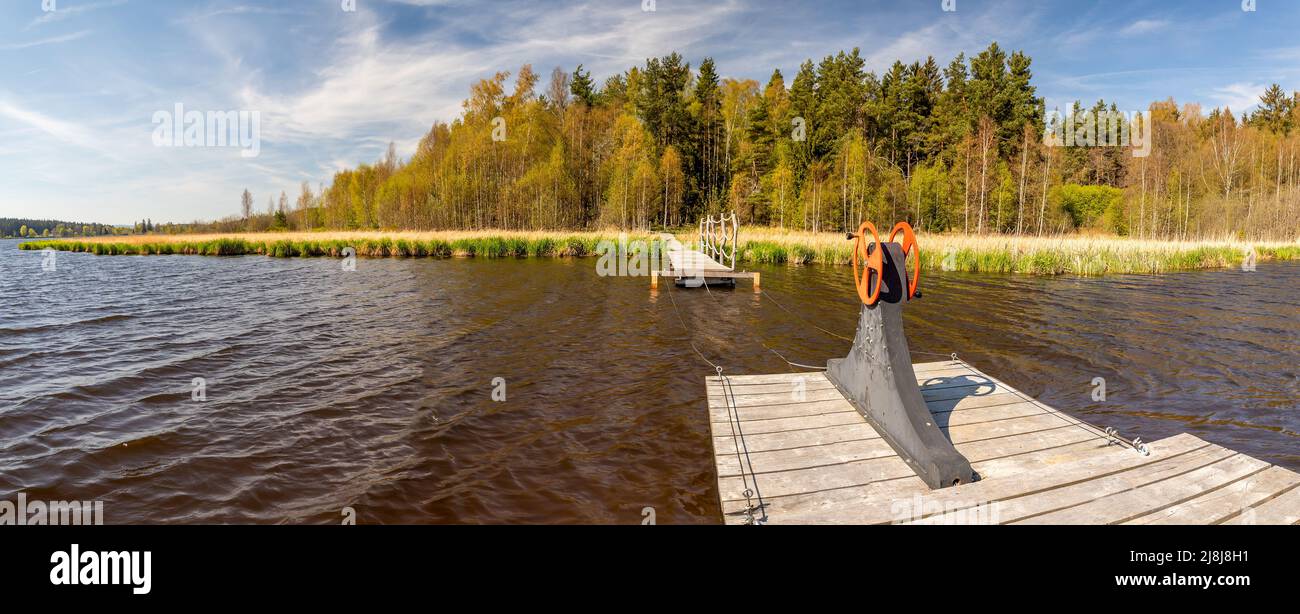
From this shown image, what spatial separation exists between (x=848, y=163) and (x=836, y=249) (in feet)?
82.3

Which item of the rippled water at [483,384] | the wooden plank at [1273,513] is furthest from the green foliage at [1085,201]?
the wooden plank at [1273,513]

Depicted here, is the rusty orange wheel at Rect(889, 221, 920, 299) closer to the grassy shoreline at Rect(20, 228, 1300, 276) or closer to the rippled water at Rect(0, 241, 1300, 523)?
the rippled water at Rect(0, 241, 1300, 523)

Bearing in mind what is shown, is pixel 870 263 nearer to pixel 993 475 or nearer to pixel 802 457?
pixel 802 457

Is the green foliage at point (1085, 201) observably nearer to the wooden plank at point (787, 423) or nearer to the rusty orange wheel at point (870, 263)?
the rusty orange wheel at point (870, 263)

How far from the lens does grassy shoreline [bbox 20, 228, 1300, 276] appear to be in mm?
25734

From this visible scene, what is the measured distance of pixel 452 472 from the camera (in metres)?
5.59

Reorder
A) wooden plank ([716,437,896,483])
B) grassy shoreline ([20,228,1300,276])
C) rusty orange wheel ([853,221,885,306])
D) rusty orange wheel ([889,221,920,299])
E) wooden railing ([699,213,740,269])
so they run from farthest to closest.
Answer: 1. grassy shoreline ([20,228,1300,276])
2. wooden railing ([699,213,740,269])
3. rusty orange wheel ([853,221,885,306])
4. rusty orange wheel ([889,221,920,299])
5. wooden plank ([716,437,896,483])

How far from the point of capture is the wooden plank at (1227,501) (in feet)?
12.0

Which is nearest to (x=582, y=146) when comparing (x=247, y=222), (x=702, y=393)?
(x=702, y=393)

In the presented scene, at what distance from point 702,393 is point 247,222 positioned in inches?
4509

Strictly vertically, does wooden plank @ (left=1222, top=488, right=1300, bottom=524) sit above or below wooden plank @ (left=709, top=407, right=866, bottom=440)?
below

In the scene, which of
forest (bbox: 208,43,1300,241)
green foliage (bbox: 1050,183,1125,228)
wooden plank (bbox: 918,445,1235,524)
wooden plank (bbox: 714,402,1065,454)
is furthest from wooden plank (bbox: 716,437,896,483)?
green foliage (bbox: 1050,183,1125,228)

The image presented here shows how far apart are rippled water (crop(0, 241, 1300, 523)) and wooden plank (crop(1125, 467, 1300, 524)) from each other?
246 centimetres
